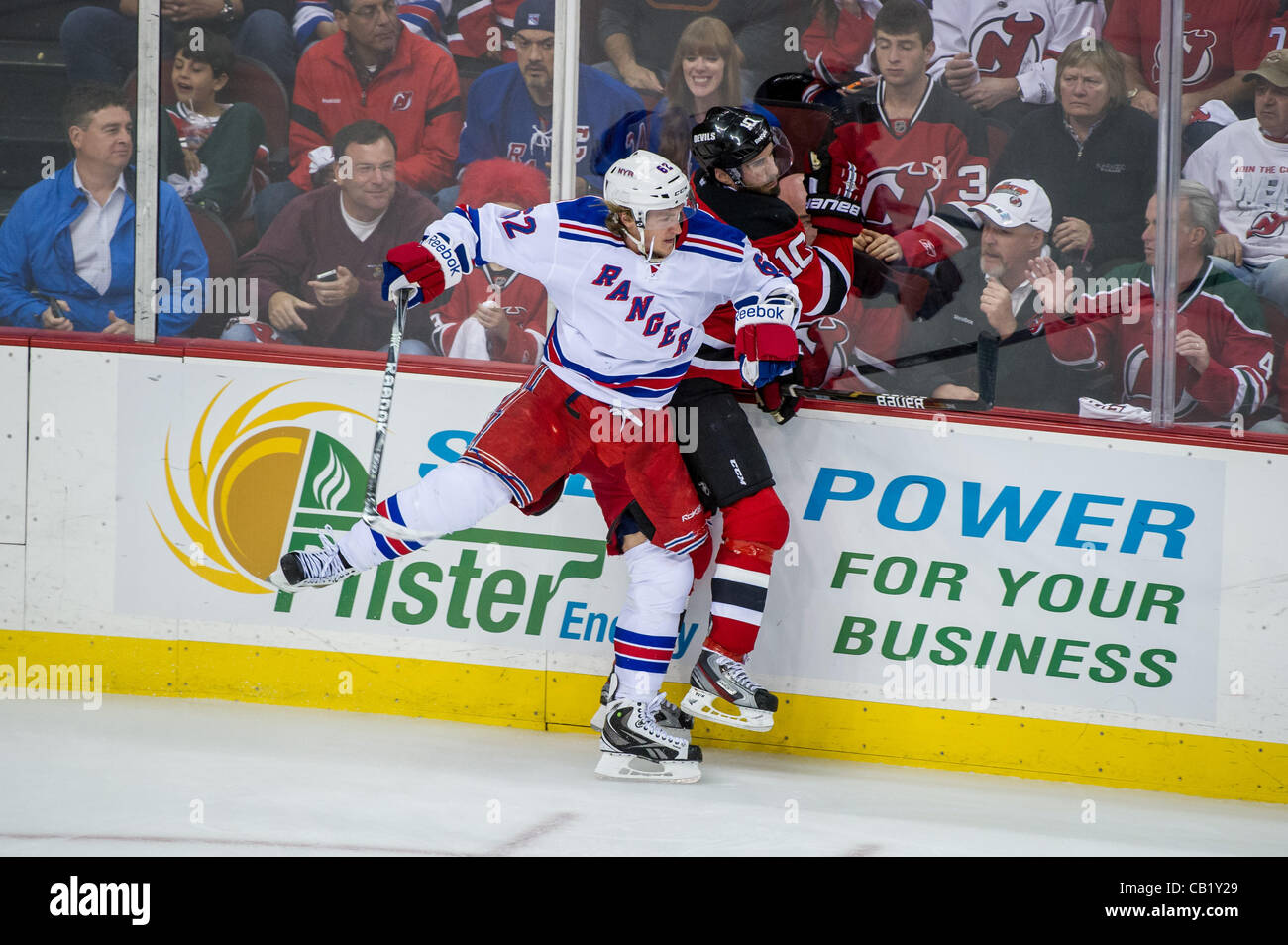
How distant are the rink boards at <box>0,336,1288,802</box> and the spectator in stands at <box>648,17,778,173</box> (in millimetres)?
906

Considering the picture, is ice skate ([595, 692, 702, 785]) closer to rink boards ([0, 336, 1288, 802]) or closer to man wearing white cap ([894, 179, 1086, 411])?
rink boards ([0, 336, 1288, 802])

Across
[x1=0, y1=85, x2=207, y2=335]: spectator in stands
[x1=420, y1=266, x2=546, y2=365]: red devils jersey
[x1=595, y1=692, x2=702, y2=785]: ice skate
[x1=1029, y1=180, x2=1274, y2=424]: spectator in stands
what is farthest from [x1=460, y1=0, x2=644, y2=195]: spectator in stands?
[x1=595, y1=692, x2=702, y2=785]: ice skate

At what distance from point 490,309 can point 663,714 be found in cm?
134

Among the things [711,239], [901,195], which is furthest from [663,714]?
[901,195]

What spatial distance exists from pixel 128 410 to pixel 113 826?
5.40ft

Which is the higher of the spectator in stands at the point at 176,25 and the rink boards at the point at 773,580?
the spectator in stands at the point at 176,25

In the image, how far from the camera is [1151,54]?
12.5 ft

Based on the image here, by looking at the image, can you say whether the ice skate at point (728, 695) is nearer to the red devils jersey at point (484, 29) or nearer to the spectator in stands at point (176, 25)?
A: the red devils jersey at point (484, 29)

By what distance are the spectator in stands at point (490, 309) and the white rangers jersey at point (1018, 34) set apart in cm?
134

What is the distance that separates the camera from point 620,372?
364 centimetres

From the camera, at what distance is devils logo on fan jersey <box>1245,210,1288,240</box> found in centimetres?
375

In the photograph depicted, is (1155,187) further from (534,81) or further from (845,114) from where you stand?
(534,81)

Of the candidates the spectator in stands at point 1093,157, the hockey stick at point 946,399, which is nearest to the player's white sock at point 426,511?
the hockey stick at point 946,399

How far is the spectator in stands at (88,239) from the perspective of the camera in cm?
420
